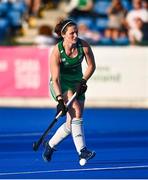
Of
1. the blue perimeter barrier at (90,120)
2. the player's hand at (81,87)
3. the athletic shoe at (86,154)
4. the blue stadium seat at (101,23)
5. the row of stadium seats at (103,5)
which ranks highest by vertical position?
the player's hand at (81,87)

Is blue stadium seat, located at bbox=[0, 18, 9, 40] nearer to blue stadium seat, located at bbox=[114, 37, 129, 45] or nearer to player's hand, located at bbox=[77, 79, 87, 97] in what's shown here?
blue stadium seat, located at bbox=[114, 37, 129, 45]

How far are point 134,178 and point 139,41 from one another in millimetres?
12780

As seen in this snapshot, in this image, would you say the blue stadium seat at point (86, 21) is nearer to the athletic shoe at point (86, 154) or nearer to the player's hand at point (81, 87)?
the player's hand at point (81, 87)

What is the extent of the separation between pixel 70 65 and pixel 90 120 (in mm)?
7832

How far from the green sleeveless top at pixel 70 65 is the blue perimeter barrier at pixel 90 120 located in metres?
5.27

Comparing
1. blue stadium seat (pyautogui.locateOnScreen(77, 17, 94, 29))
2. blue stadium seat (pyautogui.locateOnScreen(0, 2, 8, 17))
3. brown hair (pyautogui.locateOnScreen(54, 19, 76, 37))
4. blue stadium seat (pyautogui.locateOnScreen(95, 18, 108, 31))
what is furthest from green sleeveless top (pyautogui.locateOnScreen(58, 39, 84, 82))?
blue stadium seat (pyautogui.locateOnScreen(0, 2, 8, 17))

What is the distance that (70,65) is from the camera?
11844mm

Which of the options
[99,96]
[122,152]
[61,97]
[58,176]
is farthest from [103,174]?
[99,96]

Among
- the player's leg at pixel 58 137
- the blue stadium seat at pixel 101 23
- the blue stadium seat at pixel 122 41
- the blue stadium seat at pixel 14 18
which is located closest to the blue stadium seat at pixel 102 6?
the blue stadium seat at pixel 101 23

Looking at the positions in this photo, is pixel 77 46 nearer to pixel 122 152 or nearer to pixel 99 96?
pixel 122 152

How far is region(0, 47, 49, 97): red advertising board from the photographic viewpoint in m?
23.0

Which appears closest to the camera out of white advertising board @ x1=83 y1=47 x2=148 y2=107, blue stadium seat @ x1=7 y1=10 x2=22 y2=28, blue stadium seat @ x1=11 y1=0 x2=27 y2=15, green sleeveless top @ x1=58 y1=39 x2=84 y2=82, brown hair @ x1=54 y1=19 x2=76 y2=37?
brown hair @ x1=54 y1=19 x2=76 y2=37

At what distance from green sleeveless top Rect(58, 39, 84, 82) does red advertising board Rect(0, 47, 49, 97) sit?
10.9 meters

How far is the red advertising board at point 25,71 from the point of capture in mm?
22953
